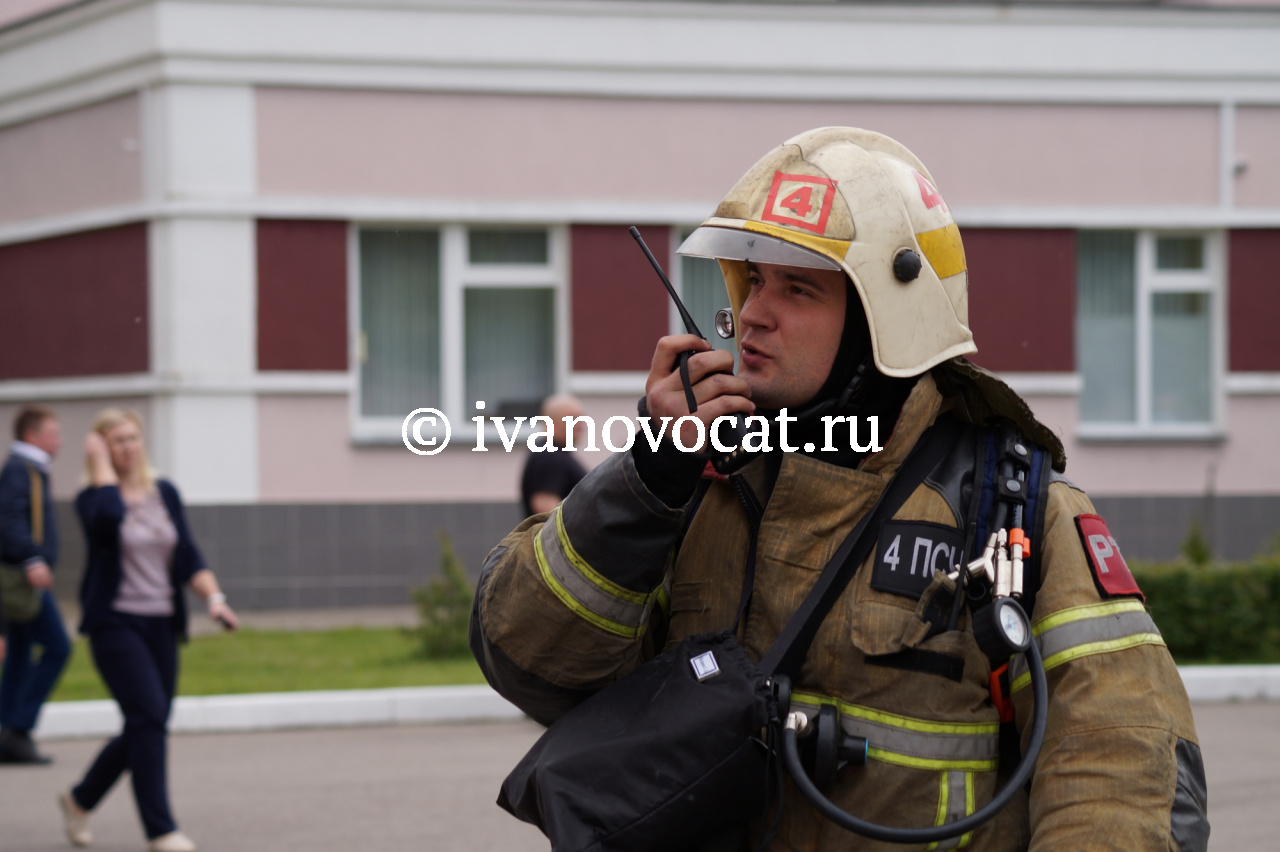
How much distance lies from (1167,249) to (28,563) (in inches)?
457

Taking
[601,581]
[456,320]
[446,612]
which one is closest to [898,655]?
[601,581]

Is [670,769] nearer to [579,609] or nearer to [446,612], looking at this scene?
[579,609]

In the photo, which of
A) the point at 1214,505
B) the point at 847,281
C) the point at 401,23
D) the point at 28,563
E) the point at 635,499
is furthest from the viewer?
the point at 1214,505

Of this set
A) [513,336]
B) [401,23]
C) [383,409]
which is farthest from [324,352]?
[401,23]

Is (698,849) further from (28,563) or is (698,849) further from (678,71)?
(678,71)

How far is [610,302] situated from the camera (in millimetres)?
13539

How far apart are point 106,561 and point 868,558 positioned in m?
5.02

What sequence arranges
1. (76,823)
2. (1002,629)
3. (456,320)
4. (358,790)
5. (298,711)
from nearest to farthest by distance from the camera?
(1002,629) → (76,823) → (358,790) → (298,711) → (456,320)

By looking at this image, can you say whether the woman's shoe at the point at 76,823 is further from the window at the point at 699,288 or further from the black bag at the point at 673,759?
the window at the point at 699,288

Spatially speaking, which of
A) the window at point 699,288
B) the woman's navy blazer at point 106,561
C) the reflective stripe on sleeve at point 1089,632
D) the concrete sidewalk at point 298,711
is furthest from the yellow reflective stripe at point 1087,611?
the window at point 699,288

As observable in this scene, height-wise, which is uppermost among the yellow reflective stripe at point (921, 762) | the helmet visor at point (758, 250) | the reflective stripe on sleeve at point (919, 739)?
the helmet visor at point (758, 250)

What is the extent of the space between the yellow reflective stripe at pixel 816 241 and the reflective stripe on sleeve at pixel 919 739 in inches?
25.1

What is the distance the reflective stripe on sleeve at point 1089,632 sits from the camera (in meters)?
1.85

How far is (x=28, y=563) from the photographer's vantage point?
7.48 meters
